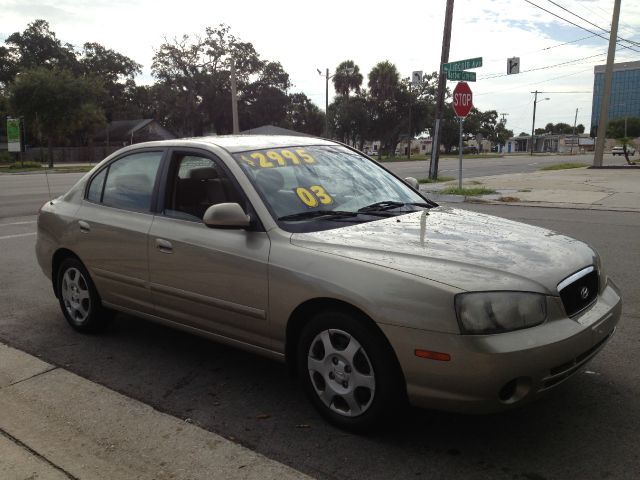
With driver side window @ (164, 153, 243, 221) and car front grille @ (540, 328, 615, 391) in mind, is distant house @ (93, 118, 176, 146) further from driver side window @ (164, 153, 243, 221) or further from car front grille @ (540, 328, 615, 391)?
car front grille @ (540, 328, 615, 391)

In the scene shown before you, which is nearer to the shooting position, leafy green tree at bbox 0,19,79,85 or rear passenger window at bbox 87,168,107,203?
rear passenger window at bbox 87,168,107,203

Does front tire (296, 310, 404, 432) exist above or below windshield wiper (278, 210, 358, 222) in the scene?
below

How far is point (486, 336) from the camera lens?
8.43ft

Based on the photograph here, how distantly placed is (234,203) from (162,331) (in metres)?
1.92

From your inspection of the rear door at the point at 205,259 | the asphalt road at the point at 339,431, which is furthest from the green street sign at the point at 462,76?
the rear door at the point at 205,259

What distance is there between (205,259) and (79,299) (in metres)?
1.73

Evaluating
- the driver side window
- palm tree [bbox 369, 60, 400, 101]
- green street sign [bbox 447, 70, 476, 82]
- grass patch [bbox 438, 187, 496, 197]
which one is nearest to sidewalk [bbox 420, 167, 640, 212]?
grass patch [bbox 438, 187, 496, 197]

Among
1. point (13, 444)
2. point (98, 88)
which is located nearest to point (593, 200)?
point (13, 444)

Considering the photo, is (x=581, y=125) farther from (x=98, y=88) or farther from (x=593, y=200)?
(x=593, y=200)

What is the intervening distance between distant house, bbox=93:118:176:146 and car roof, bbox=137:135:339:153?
6369 cm

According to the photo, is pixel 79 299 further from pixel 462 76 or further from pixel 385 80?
pixel 385 80

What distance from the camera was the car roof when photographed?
391 cm

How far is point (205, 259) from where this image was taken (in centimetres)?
356

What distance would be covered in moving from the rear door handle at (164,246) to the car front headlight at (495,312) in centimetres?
201
